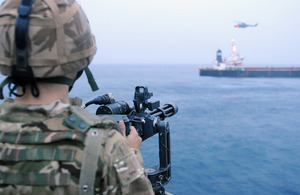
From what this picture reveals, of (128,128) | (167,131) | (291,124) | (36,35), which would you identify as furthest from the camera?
(291,124)

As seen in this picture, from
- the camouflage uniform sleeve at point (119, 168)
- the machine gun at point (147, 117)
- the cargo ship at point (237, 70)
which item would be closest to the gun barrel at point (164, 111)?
the machine gun at point (147, 117)

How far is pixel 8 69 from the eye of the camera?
3.14 ft

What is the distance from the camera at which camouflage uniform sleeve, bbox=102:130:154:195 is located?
91 centimetres

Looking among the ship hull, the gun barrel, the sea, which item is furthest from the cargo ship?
the gun barrel

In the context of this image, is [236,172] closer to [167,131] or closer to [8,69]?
[167,131]

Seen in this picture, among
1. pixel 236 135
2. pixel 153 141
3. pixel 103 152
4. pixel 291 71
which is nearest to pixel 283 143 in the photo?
pixel 236 135

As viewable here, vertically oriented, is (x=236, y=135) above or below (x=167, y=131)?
below

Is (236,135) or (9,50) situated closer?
(9,50)

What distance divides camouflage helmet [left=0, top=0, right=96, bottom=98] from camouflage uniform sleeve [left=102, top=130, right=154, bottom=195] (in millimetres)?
278

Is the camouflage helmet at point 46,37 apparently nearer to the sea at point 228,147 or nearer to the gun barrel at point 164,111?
the gun barrel at point 164,111

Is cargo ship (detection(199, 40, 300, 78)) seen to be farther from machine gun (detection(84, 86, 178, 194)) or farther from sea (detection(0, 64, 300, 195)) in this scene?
machine gun (detection(84, 86, 178, 194))

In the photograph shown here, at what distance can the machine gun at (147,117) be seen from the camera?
178cm

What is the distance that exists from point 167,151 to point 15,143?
162cm

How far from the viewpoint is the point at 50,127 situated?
93 cm
